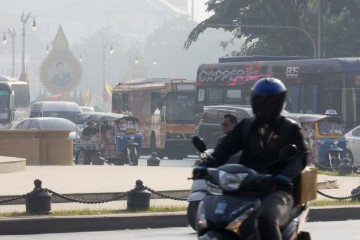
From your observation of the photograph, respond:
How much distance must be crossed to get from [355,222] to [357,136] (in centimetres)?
2104

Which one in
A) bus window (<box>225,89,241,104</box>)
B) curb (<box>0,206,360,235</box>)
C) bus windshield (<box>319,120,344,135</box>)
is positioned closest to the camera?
curb (<box>0,206,360,235</box>)

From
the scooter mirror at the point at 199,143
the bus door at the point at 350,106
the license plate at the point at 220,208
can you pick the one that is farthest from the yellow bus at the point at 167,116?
the license plate at the point at 220,208

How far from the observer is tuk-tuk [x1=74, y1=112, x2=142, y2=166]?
41.2 m

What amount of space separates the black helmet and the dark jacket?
0.09 m

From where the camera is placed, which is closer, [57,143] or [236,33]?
[57,143]

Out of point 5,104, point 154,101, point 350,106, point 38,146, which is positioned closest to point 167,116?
point 154,101

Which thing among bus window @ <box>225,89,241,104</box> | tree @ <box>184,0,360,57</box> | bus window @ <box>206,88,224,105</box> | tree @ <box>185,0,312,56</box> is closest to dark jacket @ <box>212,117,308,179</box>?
bus window @ <box>225,89,241,104</box>

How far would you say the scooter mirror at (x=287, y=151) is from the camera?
846 centimetres

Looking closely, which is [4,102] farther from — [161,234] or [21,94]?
[161,234]

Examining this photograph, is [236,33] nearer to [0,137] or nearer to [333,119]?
[333,119]

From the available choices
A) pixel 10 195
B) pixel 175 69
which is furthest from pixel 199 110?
pixel 175 69

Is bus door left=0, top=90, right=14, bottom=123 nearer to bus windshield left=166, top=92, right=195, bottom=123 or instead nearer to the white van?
the white van

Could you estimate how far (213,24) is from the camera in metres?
61.4

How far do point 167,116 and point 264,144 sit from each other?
42334mm
